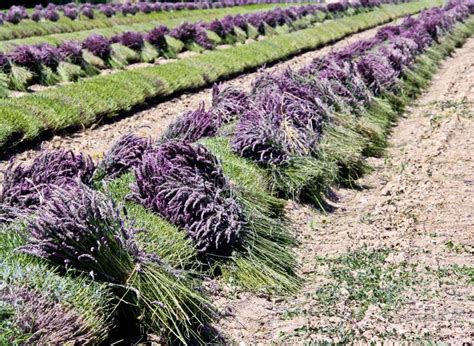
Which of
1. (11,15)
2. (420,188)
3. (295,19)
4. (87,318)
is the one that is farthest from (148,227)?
(295,19)

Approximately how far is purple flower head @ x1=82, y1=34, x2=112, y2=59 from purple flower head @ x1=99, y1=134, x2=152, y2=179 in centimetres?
1047

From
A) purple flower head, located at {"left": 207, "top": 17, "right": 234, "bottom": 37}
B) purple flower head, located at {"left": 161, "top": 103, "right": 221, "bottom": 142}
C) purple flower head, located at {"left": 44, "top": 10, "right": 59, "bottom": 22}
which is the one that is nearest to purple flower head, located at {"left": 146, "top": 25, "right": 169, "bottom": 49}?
purple flower head, located at {"left": 207, "top": 17, "right": 234, "bottom": 37}

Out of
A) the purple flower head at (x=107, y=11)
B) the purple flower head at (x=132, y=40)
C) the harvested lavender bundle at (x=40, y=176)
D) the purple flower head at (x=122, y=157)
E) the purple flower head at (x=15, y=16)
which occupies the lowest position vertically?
the purple flower head at (x=107, y=11)

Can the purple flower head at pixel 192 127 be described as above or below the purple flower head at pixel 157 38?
above

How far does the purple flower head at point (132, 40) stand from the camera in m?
18.3

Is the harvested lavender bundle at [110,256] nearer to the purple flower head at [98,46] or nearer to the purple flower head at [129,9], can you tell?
the purple flower head at [98,46]

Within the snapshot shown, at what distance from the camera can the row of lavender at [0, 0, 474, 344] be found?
4465 millimetres

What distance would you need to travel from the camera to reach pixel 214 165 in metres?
6.08

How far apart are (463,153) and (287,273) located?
4.81m

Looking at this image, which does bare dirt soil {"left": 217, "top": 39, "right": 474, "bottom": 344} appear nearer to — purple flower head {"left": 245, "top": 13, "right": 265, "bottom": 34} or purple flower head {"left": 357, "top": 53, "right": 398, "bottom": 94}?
purple flower head {"left": 357, "top": 53, "right": 398, "bottom": 94}

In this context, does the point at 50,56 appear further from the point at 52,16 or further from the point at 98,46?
the point at 52,16

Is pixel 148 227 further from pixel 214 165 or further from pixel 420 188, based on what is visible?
pixel 420 188

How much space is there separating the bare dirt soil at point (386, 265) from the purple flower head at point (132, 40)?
10.3m

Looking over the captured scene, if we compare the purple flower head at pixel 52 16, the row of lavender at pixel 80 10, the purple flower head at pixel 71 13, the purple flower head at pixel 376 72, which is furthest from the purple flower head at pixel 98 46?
the purple flower head at pixel 71 13
